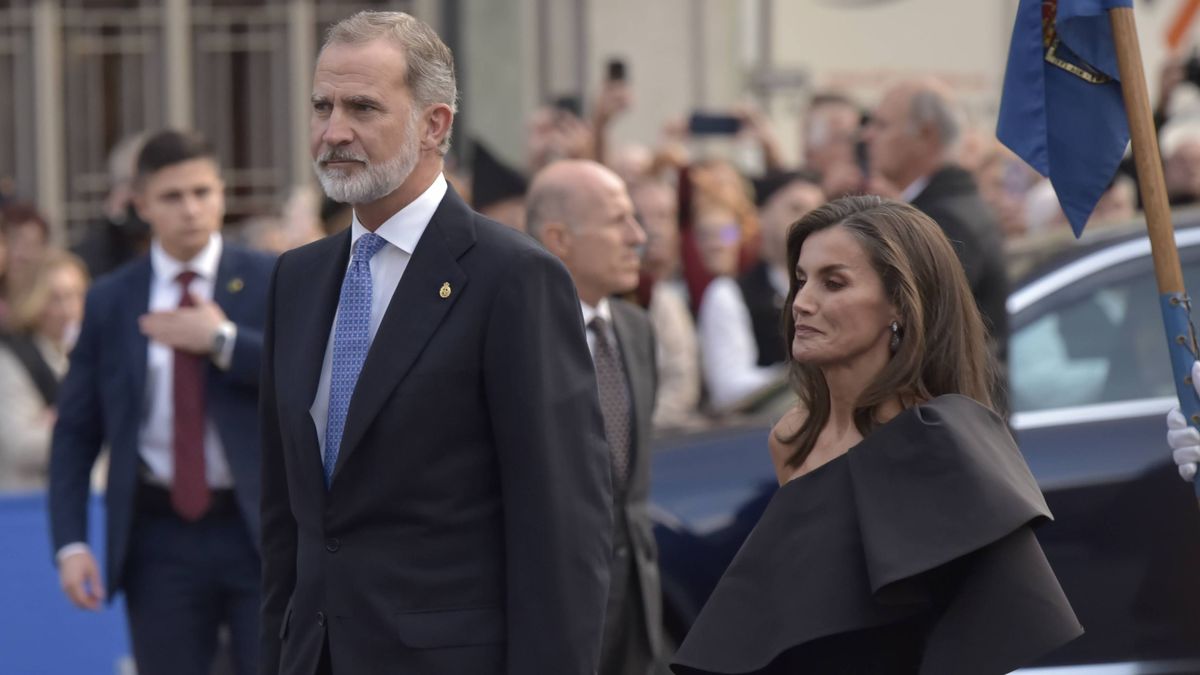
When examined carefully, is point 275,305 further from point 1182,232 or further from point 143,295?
point 1182,232

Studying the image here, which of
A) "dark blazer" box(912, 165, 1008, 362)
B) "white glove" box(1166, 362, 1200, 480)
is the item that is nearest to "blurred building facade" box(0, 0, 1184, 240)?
"dark blazer" box(912, 165, 1008, 362)

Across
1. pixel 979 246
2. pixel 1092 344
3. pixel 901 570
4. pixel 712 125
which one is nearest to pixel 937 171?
pixel 979 246

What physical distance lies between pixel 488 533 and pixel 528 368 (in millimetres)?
Answer: 319

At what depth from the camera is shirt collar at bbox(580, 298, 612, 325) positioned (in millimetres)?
5379

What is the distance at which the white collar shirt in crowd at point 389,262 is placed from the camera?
3893 millimetres

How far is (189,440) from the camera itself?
18.2 ft

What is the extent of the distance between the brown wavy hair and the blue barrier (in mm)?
4355

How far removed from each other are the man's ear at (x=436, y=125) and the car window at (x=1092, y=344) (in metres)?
2.99

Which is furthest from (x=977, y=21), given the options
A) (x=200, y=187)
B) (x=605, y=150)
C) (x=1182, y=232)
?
(x=200, y=187)

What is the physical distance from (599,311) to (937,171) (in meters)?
1.51

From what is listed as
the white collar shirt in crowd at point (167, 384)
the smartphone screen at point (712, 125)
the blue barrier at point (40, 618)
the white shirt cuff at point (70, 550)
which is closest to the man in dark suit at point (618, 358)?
the white collar shirt in crowd at point (167, 384)

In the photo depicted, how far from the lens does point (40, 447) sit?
8.04m

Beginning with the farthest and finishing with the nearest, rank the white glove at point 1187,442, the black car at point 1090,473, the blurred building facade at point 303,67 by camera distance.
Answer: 1. the blurred building facade at point 303,67
2. the black car at point 1090,473
3. the white glove at point 1187,442

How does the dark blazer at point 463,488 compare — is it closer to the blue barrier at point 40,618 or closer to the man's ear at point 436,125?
the man's ear at point 436,125
